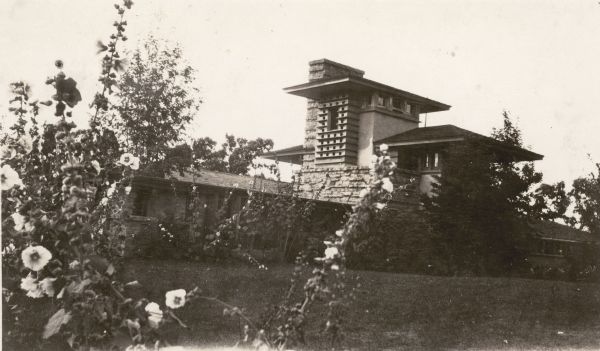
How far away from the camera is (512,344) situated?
23.4 feet

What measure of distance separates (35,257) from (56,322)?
1.20 feet

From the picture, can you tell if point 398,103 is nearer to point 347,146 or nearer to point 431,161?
point 347,146

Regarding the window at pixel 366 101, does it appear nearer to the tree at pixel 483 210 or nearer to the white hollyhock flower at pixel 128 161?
the tree at pixel 483 210

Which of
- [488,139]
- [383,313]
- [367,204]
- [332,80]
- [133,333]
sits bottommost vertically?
[383,313]

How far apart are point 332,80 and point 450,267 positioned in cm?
946

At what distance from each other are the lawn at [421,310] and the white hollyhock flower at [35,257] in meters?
2.52

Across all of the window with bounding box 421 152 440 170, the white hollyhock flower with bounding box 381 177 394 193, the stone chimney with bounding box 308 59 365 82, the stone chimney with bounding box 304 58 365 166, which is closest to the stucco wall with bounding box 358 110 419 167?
the window with bounding box 421 152 440 170

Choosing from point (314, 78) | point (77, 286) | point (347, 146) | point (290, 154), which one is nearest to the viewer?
point (77, 286)

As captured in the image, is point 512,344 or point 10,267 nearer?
point 10,267

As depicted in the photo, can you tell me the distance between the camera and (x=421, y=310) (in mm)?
9000

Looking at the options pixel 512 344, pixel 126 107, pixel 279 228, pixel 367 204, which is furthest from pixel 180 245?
pixel 367 204

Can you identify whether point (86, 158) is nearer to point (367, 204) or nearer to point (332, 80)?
point (367, 204)

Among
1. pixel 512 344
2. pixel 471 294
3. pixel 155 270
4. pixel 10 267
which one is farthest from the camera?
pixel 155 270

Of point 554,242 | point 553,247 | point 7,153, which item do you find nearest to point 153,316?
point 7,153
